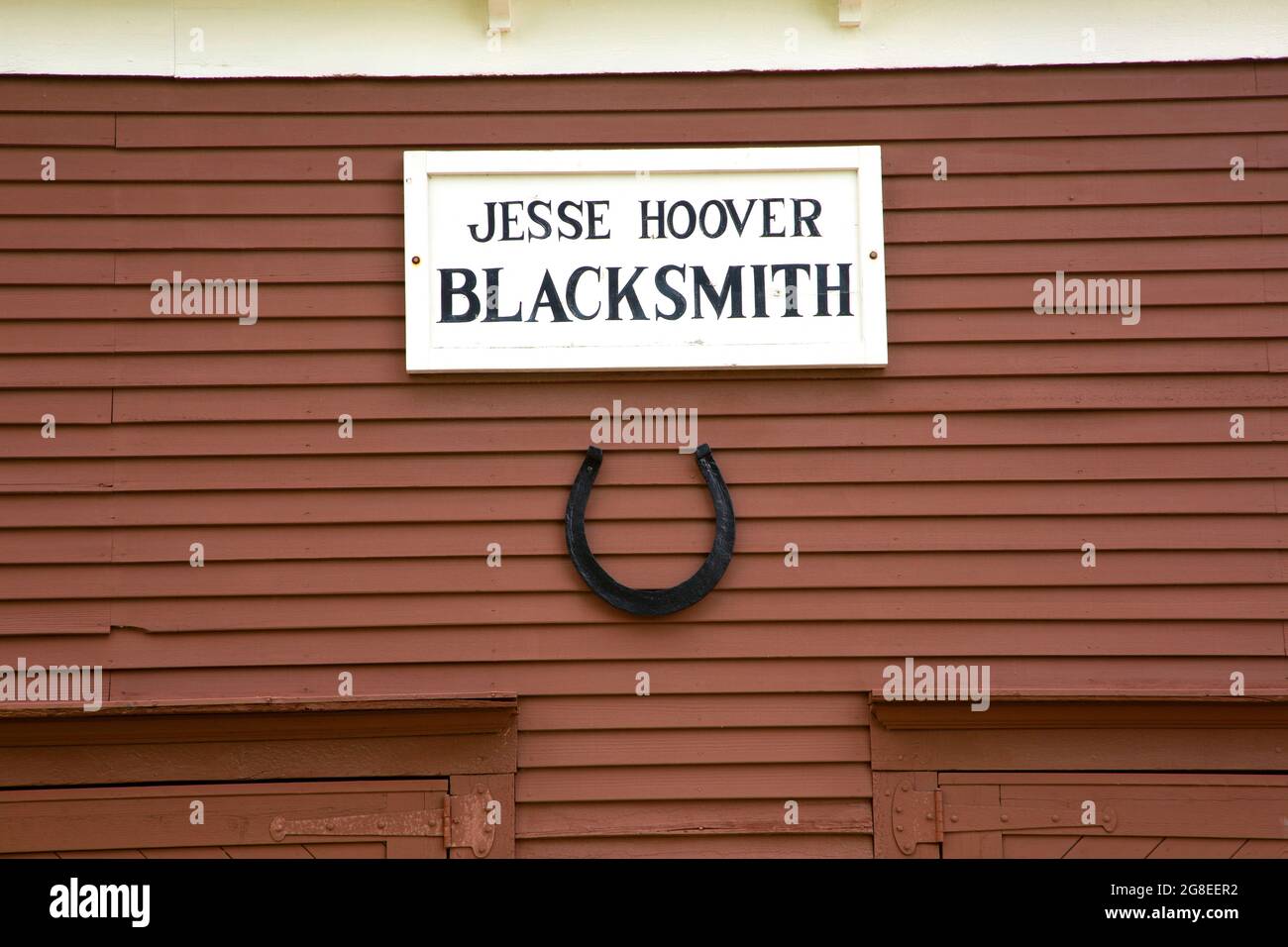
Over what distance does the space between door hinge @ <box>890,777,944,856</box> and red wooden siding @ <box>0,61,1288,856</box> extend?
12cm

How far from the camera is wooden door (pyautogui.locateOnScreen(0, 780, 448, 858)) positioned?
13.4ft

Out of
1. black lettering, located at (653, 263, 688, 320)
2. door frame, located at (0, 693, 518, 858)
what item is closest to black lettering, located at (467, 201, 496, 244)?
black lettering, located at (653, 263, 688, 320)

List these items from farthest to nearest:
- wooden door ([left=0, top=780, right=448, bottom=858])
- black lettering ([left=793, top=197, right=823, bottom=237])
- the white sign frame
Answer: black lettering ([left=793, top=197, right=823, bottom=237])
the white sign frame
wooden door ([left=0, top=780, right=448, bottom=858])

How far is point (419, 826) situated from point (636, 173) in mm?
2483

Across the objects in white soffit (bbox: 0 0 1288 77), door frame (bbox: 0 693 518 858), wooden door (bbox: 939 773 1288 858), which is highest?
white soffit (bbox: 0 0 1288 77)

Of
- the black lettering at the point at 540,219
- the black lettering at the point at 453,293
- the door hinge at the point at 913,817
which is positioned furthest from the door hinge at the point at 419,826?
the black lettering at the point at 540,219

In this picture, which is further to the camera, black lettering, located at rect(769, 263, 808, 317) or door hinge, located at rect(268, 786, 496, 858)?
black lettering, located at rect(769, 263, 808, 317)

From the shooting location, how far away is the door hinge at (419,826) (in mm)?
4105

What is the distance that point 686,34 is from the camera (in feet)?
14.5

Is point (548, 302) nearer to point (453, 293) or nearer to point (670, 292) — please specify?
point (453, 293)

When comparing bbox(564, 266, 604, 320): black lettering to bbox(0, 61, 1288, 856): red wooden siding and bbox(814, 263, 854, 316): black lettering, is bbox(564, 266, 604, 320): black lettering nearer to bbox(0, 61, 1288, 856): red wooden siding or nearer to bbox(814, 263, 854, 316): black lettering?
bbox(0, 61, 1288, 856): red wooden siding

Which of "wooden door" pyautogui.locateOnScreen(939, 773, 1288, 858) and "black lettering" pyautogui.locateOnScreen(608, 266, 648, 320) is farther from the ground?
"black lettering" pyautogui.locateOnScreen(608, 266, 648, 320)

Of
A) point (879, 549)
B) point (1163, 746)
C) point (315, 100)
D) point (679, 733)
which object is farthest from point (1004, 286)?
point (315, 100)

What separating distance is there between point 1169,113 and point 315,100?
126 inches
